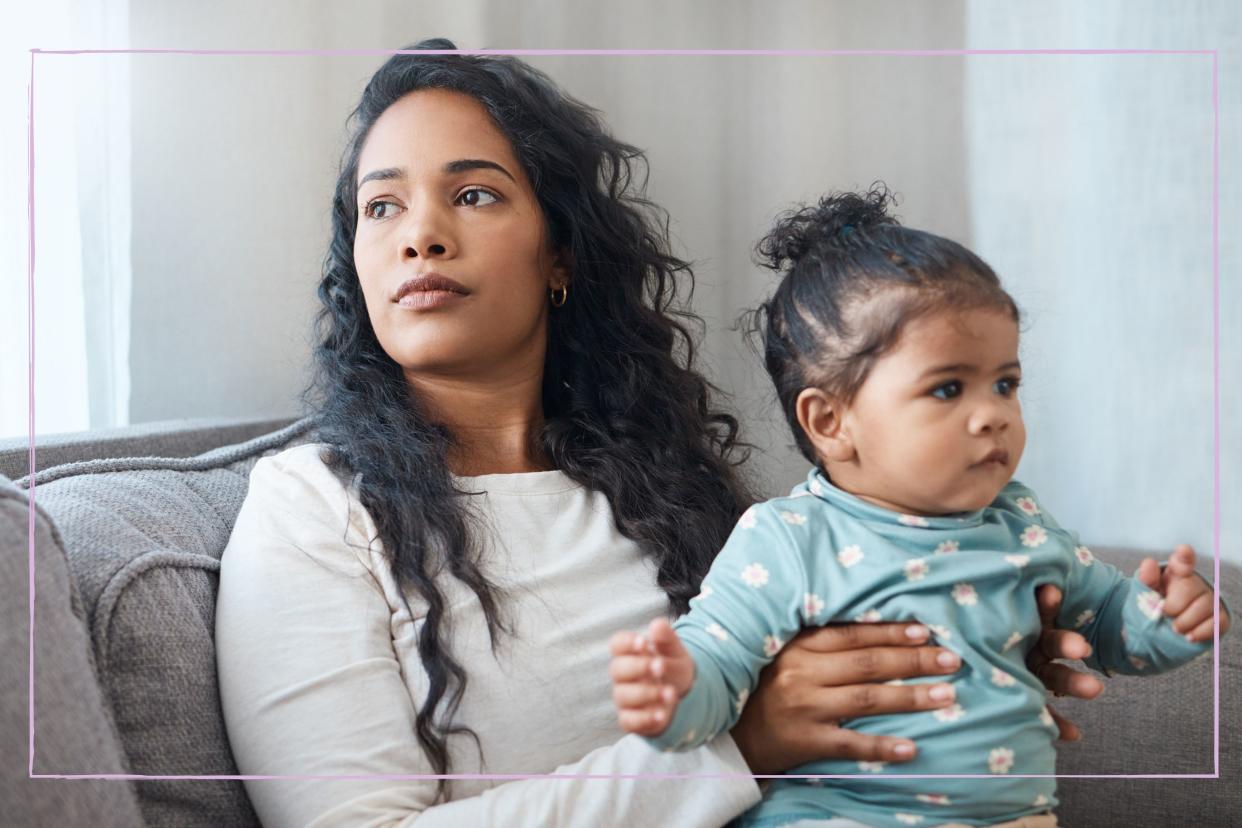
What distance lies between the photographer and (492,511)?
776 mm

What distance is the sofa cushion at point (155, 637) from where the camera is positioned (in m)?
0.69

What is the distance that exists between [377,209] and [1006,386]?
0.42 m

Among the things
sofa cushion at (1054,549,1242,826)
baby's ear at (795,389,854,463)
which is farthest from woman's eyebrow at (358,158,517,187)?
sofa cushion at (1054,549,1242,826)

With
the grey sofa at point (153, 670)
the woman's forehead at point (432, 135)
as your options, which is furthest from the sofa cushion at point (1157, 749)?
the woman's forehead at point (432, 135)

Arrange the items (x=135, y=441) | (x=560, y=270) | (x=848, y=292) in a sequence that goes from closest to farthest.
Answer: (x=848, y=292) < (x=560, y=270) < (x=135, y=441)

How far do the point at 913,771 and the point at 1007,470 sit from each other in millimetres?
188

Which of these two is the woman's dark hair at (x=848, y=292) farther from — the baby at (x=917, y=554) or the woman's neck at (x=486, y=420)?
the woman's neck at (x=486, y=420)

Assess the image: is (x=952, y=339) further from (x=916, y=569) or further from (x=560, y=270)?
(x=560, y=270)

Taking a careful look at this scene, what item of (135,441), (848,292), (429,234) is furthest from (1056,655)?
(135,441)

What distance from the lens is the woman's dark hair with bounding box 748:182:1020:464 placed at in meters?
0.67

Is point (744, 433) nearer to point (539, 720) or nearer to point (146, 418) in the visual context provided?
point (539, 720)

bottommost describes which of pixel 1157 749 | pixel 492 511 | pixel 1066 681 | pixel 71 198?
pixel 1157 749

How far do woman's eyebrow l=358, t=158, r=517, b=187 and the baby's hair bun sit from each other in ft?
0.62

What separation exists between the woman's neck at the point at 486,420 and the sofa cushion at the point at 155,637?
0.19 m
